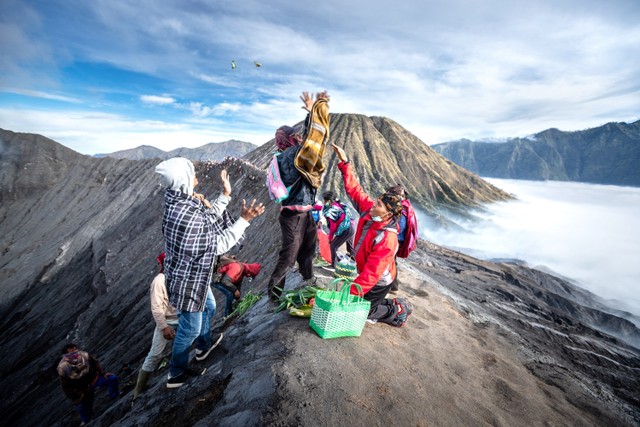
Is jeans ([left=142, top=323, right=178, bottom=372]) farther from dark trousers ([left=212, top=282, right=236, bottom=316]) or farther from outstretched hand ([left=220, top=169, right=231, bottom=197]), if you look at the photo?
outstretched hand ([left=220, top=169, right=231, bottom=197])

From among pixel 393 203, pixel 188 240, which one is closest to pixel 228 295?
pixel 188 240

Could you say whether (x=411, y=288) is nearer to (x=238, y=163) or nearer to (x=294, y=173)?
(x=294, y=173)

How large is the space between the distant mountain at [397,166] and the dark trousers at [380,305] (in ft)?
167

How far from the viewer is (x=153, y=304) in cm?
376

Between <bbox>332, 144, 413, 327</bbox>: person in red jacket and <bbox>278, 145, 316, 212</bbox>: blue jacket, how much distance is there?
0.61 metres

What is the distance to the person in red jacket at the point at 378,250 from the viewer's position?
3473 mm

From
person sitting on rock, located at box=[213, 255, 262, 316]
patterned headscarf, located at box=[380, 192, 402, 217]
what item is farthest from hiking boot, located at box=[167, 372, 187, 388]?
patterned headscarf, located at box=[380, 192, 402, 217]

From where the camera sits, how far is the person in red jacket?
3.47 meters

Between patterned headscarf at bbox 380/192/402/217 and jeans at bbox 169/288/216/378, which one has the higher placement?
patterned headscarf at bbox 380/192/402/217

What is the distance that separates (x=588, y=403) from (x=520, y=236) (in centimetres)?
7398

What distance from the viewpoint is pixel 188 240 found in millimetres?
2957

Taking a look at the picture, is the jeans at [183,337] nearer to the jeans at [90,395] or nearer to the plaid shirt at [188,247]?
the plaid shirt at [188,247]

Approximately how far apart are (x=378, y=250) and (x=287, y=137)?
2.07 meters

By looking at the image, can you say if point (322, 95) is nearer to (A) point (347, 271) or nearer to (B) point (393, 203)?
(B) point (393, 203)
